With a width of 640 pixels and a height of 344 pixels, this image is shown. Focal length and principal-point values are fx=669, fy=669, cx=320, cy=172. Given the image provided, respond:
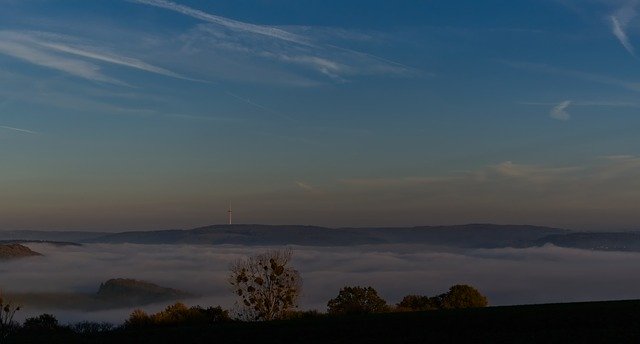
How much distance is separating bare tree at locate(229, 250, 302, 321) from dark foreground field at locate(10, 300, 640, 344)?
24.4 meters

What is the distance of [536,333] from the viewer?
27.4 metres

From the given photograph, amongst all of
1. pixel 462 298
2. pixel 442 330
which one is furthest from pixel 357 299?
pixel 442 330

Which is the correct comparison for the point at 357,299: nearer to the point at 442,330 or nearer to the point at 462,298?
the point at 462,298

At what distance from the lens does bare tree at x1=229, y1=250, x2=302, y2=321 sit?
62.2 m

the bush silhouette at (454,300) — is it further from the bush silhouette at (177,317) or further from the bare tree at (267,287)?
the bush silhouette at (177,317)

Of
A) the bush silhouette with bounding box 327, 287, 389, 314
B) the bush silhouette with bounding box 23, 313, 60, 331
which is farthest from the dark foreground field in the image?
the bush silhouette with bounding box 327, 287, 389, 314

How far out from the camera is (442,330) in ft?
97.8

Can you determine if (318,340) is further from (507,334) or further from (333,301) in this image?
(333,301)

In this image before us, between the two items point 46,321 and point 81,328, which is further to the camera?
point 46,321

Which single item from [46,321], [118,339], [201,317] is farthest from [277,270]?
[118,339]

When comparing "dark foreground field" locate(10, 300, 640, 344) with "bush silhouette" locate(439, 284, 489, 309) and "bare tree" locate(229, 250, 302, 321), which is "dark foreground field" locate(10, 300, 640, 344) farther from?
"bush silhouette" locate(439, 284, 489, 309)

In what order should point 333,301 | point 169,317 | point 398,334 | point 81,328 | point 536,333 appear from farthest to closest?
point 333,301 < point 169,317 < point 81,328 < point 398,334 < point 536,333

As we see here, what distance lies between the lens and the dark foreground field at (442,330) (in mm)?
26922

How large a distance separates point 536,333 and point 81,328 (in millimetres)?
30471
